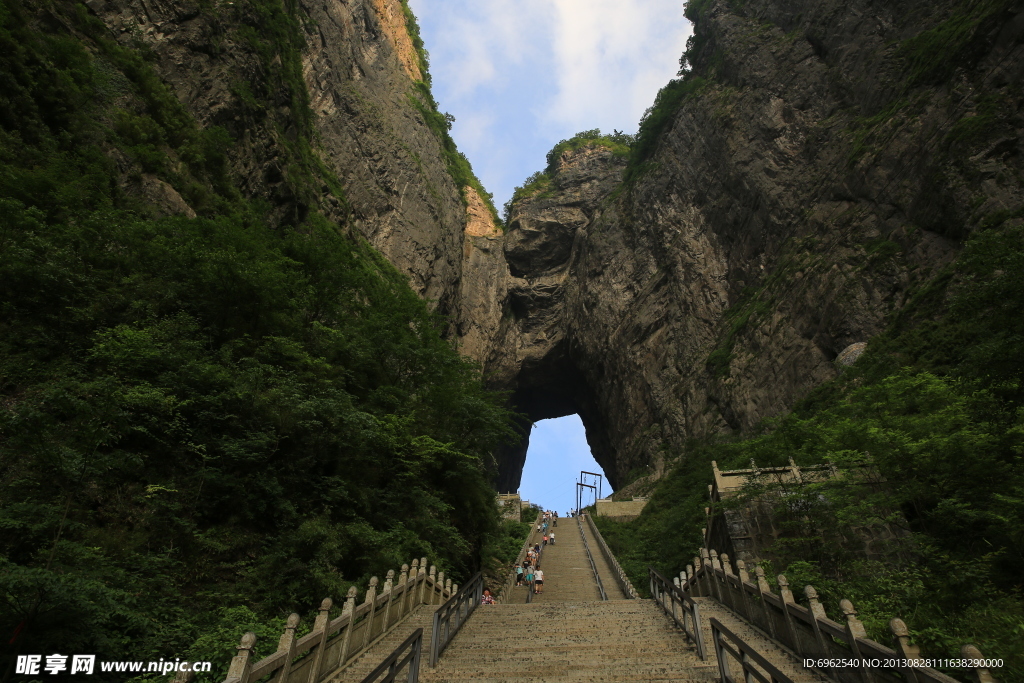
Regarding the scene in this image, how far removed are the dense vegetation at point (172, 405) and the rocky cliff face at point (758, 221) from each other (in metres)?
18.8

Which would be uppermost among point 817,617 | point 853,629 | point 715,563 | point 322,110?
point 322,110

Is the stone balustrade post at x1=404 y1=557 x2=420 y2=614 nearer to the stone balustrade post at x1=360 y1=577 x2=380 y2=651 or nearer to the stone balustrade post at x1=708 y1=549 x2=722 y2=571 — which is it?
the stone balustrade post at x1=360 y1=577 x2=380 y2=651

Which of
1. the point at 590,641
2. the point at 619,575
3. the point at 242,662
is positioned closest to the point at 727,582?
the point at 590,641

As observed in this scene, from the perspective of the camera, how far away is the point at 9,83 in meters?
11.1

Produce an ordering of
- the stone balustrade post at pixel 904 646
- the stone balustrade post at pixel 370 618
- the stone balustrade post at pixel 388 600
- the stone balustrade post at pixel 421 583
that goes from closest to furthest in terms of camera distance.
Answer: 1. the stone balustrade post at pixel 904 646
2. the stone balustrade post at pixel 370 618
3. the stone balustrade post at pixel 388 600
4. the stone balustrade post at pixel 421 583

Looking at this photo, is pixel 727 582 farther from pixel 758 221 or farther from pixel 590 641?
pixel 758 221

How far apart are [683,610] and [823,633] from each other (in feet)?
5.97

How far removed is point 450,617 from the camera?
279 inches

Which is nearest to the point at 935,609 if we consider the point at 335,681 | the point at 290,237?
the point at 335,681

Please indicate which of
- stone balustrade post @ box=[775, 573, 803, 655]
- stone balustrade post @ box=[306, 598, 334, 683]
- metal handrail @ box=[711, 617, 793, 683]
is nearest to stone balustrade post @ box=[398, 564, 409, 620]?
stone balustrade post @ box=[306, 598, 334, 683]

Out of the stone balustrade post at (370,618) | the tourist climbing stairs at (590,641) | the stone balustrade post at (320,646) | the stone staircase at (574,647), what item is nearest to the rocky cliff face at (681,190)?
the stone staircase at (574,647)

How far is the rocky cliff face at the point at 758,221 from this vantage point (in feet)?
70.5

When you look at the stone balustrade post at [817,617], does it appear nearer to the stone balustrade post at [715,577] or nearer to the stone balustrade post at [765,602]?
the stone balustrade post at [765,602]

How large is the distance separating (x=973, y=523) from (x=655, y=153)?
4330 cm
